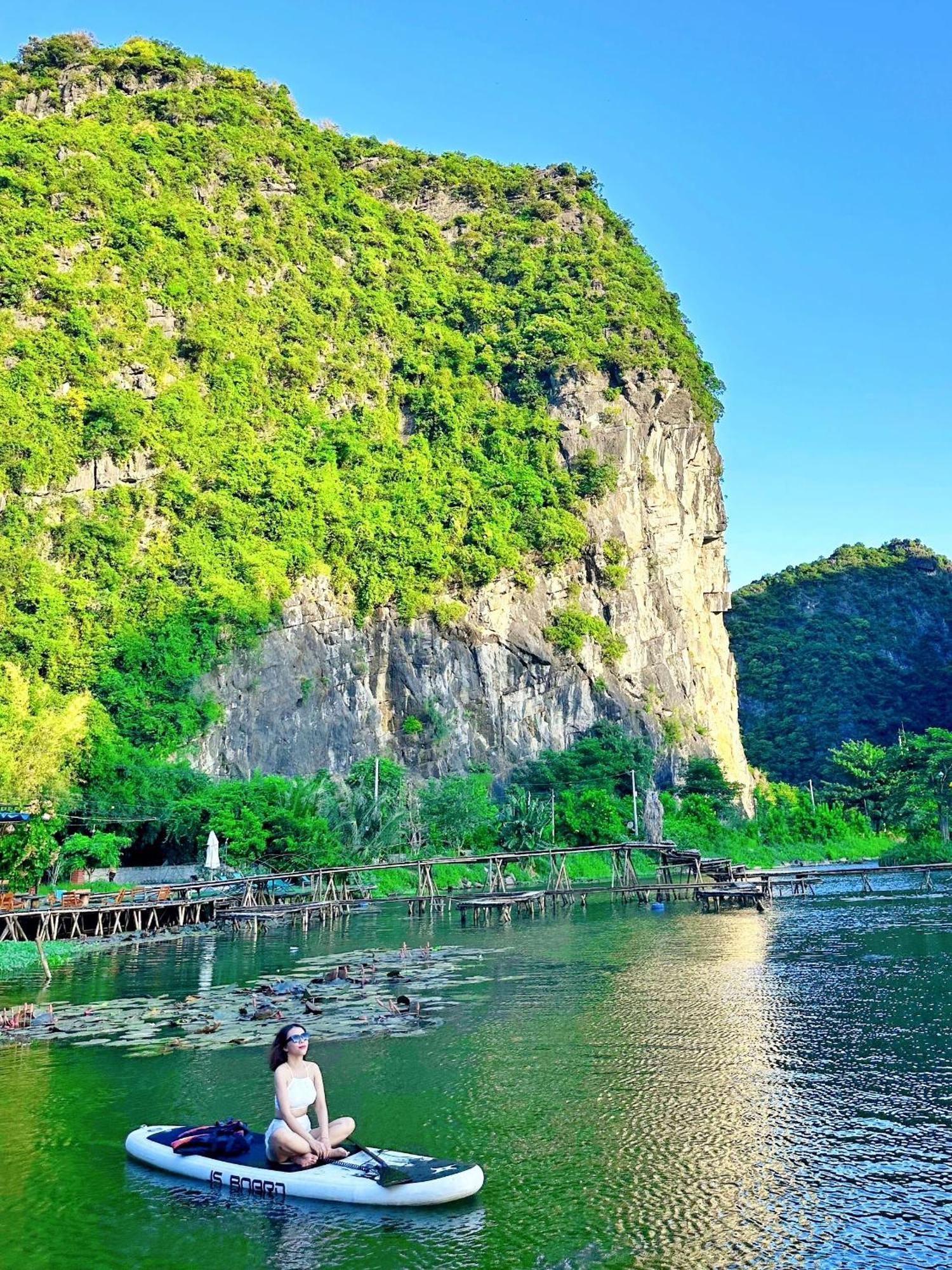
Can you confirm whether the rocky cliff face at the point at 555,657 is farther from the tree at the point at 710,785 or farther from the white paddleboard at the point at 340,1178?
the white paddleboard at the point at 340,1178

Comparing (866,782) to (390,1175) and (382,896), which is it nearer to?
(382,896)

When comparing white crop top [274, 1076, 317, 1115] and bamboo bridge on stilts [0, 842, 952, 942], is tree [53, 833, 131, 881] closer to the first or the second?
bamboo bridge on stilts [0, 842, 952, 942]

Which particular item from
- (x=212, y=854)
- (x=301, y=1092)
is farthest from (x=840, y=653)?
(x=301, y=1092)

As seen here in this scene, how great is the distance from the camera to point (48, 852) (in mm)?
30828

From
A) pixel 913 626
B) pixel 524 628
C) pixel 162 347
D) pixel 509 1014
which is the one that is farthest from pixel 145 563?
pixel 913 626

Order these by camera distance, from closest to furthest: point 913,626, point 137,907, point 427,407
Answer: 1. point 137,907
2. point 427,407
3. point 913,626

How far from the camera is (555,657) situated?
6209 centimetres

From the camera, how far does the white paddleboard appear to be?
317 inches

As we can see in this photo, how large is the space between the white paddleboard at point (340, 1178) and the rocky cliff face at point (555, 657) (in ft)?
137

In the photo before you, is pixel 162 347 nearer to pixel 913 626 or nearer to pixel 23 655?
pixel 23 655

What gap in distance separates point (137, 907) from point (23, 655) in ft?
69.1

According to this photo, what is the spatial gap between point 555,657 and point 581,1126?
52.1m

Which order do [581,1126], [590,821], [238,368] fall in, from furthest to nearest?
[238,368], [590,821], [581,1126]

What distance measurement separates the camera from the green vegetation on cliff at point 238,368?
49938mm
